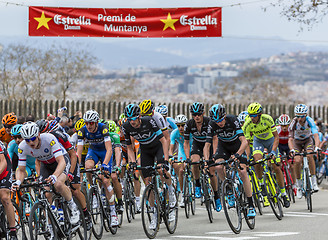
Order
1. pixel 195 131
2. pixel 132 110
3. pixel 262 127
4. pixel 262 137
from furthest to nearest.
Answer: pixel 262 137
pixel 262 127
pixel 195 131
pixel 132 110

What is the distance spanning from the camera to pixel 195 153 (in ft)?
51.7

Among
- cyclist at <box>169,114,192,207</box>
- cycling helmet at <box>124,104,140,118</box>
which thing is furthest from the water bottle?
cyclist at <box>169,114,192,207</box>

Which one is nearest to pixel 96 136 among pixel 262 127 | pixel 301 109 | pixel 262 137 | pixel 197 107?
pixel 197 107

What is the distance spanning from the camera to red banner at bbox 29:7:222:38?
21453 millimetres

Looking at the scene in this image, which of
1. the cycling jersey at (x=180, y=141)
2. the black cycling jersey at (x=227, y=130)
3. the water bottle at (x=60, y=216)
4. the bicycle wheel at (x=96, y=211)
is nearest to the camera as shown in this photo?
the water bottle at (x=60, y=216)

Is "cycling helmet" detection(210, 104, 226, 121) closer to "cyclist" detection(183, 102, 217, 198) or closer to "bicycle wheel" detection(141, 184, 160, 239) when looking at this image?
"bicycle wheel" detection(141, 184, 160, 239)

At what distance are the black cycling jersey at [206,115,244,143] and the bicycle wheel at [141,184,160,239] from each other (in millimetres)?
2209

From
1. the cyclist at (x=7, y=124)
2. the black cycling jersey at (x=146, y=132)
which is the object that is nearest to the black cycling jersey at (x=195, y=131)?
the black cycling jersey at (x=146, y=132)

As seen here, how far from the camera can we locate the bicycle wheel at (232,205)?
1188 centimetres

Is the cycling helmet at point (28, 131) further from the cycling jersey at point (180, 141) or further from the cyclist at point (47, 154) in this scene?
the cycling jersey at point (180, 141)

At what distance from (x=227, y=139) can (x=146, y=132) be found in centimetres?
171

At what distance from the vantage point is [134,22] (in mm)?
21703

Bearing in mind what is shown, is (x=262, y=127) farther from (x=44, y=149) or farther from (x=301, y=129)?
(x=44, y=149)

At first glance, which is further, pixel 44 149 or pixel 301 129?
pixel 301 129
